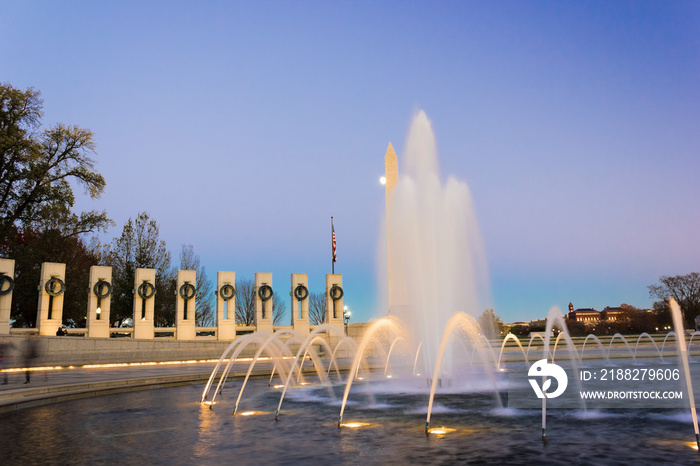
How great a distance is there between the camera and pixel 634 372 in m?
18.5

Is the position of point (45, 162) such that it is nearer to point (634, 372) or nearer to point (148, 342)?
point (148, 342)

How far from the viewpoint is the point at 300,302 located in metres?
37.3

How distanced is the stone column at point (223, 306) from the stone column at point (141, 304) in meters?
4.14

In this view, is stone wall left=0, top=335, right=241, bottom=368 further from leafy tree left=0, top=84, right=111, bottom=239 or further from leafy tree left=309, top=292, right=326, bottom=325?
leafy tree left=309, top=292, right=326, bottom=325

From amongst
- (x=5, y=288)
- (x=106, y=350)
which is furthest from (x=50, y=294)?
(x=106, y=350)

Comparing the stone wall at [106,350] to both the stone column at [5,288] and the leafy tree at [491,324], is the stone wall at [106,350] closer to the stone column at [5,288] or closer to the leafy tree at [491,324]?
the stone column at [5,288]

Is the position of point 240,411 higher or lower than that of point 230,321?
lower

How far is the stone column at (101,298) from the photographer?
31.2 meters

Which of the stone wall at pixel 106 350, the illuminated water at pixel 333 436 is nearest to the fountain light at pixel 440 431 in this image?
the illuminated water at pixel 333 436

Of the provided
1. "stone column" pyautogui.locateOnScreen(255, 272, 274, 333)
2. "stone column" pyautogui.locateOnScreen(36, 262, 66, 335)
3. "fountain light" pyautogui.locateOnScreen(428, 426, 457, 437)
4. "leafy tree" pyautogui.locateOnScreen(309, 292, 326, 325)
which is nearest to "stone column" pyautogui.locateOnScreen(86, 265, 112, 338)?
"stone column" pyautogui.locateOnScreen(36, 262, 66, 335)

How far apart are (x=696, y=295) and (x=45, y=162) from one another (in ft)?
281

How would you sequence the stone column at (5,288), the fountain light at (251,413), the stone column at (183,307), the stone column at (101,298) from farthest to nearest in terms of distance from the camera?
1. the stone column at (183,307)
2. the stone column at (101,298)
3. the stone column at (5,288)
4. the fountain light at (251,413)

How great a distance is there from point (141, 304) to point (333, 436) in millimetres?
28327

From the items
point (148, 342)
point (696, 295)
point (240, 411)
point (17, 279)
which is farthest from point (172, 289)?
point (696, 295)
